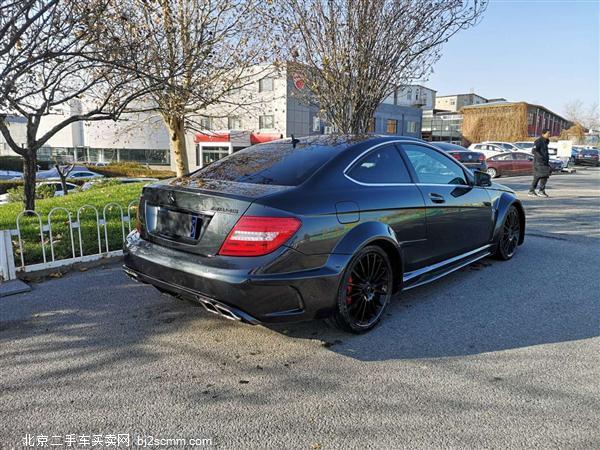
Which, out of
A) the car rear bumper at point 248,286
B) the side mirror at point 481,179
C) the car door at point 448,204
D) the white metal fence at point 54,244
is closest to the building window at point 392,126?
the white metal fence at point 54,244

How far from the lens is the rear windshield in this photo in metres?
3.30

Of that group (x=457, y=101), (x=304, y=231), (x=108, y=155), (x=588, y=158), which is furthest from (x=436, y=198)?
(x=457, y=101)

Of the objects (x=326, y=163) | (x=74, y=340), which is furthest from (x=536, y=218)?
(x=74, y=340)

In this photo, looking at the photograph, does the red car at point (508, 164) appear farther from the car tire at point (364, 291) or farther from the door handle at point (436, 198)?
the car tire at point (364, 291)

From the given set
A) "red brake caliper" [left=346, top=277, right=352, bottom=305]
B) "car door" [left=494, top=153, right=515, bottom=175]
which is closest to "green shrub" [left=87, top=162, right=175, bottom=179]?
"car door" [left=494, top=153, right=515, bottom=175]

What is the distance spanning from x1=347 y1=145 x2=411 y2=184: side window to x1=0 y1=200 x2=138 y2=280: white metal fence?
309 centimetres

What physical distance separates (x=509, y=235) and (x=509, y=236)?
14 mm

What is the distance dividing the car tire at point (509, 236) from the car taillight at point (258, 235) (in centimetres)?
359

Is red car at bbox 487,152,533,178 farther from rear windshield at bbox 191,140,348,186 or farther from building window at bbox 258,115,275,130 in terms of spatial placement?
building window at bbox 258,115,275,130

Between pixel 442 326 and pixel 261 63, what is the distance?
9.17m

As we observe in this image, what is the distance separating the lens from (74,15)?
5.30 meters

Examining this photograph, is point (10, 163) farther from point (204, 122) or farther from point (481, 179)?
point (481, 179)

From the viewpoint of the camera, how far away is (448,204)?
14.1ft

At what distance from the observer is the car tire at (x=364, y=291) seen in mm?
3223
